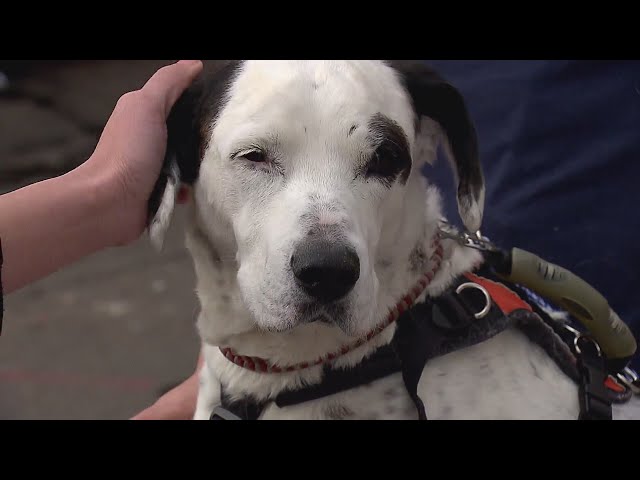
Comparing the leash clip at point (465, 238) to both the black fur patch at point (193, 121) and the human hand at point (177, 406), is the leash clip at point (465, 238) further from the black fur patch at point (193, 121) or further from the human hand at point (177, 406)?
the human hand at point (177, 406)

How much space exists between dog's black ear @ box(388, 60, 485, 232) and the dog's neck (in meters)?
0.12

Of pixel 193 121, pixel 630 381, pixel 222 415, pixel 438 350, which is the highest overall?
pixel 193 121

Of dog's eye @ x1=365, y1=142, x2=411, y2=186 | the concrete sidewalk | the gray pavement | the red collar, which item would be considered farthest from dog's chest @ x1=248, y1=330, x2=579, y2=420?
the concrete sidewalk

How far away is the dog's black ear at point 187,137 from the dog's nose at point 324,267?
1.65ft

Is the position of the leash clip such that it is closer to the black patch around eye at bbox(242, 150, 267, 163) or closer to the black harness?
the black harness

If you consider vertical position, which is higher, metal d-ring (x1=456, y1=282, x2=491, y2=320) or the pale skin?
the pale skin

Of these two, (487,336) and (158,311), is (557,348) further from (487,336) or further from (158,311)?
(158,311)

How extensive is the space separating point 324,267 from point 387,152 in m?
0.43

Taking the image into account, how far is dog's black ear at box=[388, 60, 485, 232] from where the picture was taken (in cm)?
211

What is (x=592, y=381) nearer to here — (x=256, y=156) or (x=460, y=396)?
(x=460, y=396)

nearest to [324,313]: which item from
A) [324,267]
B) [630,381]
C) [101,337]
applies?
[324,267]

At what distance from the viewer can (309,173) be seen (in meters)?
1.81
